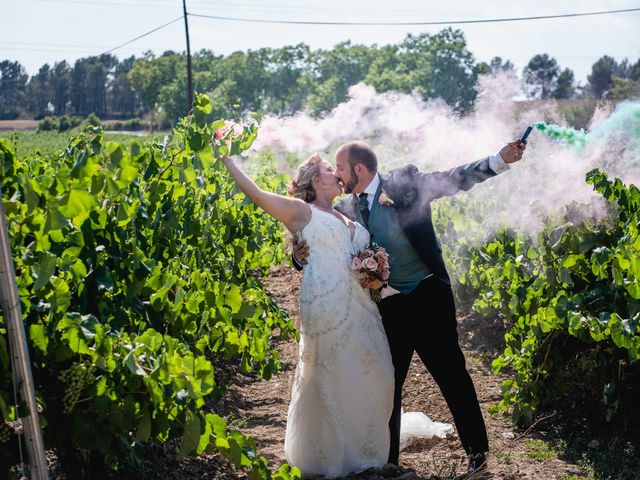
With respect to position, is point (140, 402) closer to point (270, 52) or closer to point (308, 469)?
point (308, 469)

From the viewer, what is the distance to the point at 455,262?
10953 mm

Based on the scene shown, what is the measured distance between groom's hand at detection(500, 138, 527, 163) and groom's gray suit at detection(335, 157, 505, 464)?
0.11 m

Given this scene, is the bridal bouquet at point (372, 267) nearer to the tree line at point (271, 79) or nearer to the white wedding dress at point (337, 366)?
the white wedding dress at point (337, 366)

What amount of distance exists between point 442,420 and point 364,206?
1.88 m

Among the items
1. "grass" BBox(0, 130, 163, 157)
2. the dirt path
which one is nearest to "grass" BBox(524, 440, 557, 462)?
the dirt path

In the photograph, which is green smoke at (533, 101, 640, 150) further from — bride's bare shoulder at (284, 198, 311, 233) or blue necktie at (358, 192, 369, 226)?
bride's bare shoulder at (284, 198, 311, 233)

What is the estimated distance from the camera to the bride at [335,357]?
5.17 metres

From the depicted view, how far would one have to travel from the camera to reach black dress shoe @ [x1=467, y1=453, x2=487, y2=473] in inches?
202

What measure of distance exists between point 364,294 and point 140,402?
82.0 inches

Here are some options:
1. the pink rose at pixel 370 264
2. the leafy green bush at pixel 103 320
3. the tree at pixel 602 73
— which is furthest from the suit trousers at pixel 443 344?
the tree at pixel 602 73

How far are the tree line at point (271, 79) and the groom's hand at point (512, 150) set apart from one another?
42.4m

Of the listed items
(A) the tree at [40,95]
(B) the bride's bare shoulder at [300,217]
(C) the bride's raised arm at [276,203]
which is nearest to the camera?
(C) the bride's raised arm at [276,203]

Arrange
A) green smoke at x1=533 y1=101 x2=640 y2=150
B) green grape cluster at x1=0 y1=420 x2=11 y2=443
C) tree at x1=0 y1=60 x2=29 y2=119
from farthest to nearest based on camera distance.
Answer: tree at x1=0 y1=60 x2=29 y2=119, green smoke at x1=533 y1=101 x2=640 y2=150, green grape cluster at x1=0 y1=420 x2=11 y2=443

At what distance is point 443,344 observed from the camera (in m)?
5.20
